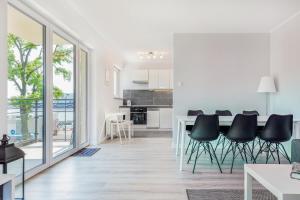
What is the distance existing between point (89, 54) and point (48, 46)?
205 cm

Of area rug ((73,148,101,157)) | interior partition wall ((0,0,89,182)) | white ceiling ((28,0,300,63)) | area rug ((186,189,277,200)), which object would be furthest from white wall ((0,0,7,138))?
area rug ((73,148,101,157))

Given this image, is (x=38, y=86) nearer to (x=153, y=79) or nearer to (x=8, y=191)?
(x=8, y=191)

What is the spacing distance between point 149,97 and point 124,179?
6851 millimetres

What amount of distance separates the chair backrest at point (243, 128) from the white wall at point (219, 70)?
2010 mm

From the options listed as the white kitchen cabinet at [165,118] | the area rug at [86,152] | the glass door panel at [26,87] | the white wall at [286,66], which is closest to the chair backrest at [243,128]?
the white wall at [286,66]

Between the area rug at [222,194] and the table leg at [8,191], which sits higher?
the table leg at [8,191]

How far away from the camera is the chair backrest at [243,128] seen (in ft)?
12.5

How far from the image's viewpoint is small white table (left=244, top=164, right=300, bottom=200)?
49.3 inches

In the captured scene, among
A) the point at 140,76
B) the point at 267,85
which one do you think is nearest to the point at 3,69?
the point at 267,85

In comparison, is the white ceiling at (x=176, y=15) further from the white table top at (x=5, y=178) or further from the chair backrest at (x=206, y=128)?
the white table top at (x=5, y=178)

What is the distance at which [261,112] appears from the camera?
5.89 m

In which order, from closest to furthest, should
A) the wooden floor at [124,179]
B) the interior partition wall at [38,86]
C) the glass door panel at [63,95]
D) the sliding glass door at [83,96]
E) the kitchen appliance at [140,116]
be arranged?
1. the wooden floor at [124,179]
2. the interior partition wall at [38,86]
3. the glass door panel at [63,95]
4. the sliding glass door at [83,96]
5. the kitchen appliance at [140,116]

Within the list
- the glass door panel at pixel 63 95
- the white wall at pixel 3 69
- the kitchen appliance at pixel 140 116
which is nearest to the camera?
the white wall at pixel 3 69

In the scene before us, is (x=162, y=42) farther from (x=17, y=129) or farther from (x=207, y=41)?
(x=17, y=129)
